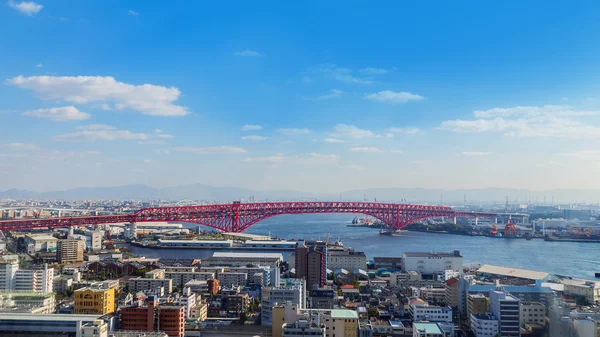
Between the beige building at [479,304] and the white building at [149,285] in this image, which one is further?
the white building at [149,285]

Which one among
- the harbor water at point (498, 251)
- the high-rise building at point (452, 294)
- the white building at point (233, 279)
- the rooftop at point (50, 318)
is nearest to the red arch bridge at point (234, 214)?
the harbor water at point (498, 251)

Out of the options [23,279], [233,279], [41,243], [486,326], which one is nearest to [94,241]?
[41,243]

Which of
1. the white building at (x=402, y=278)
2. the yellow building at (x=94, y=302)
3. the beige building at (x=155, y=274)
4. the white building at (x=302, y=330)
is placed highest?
the white building at (x=302, y=330)

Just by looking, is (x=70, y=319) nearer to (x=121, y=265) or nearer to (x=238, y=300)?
(x=238, y=300)

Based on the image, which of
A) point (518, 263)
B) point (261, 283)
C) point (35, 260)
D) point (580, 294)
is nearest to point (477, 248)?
point (518, 263)

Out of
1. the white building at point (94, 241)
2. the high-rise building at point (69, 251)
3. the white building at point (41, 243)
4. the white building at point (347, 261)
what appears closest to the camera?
the white building at point (347, 261)

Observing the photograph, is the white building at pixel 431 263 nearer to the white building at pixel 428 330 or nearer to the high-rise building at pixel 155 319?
the white building at pixel 428 330

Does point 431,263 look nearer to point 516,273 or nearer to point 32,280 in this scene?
point 516,273
